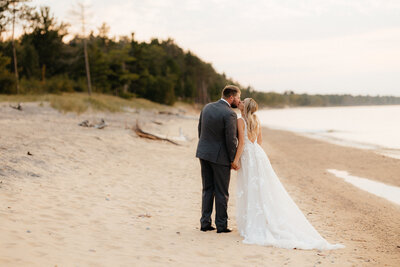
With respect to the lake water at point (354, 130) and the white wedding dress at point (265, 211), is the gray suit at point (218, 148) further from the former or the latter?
the lake water at point (354, 130)

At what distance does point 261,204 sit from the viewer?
568 cm

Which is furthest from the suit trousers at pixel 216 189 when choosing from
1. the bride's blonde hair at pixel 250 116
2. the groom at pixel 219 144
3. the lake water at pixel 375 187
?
the lake water at pixel 375 187

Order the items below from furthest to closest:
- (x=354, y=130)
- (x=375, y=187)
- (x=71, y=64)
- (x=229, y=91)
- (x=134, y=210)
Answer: (x=71, y=64), (x=354, y=130), (x=375, y=187), (x=134, y=210), (x=229, y=91)

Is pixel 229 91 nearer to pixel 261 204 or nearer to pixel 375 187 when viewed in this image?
pixel 261 204

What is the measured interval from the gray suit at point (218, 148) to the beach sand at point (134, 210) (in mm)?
686

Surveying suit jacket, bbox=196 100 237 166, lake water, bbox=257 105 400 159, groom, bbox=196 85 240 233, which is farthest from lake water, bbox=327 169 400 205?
lake water, bbox=257 105 400 159

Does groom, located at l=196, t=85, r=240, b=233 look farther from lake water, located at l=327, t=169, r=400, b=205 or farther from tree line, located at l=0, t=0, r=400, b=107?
tree line, located at l=0, t=0, r=400, b=107

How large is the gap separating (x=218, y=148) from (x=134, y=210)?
8.29 ft

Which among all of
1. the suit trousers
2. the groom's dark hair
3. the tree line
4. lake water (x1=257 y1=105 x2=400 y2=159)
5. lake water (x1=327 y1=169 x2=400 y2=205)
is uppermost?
the tree line

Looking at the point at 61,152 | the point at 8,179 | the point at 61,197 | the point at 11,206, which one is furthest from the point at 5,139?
the point at 11,206

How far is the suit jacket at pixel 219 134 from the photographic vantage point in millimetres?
5562

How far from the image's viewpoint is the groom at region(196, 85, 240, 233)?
5590 millimetres

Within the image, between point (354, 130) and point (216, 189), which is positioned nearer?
point (216, 189)

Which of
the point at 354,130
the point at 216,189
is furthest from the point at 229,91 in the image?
the point at 354,130
